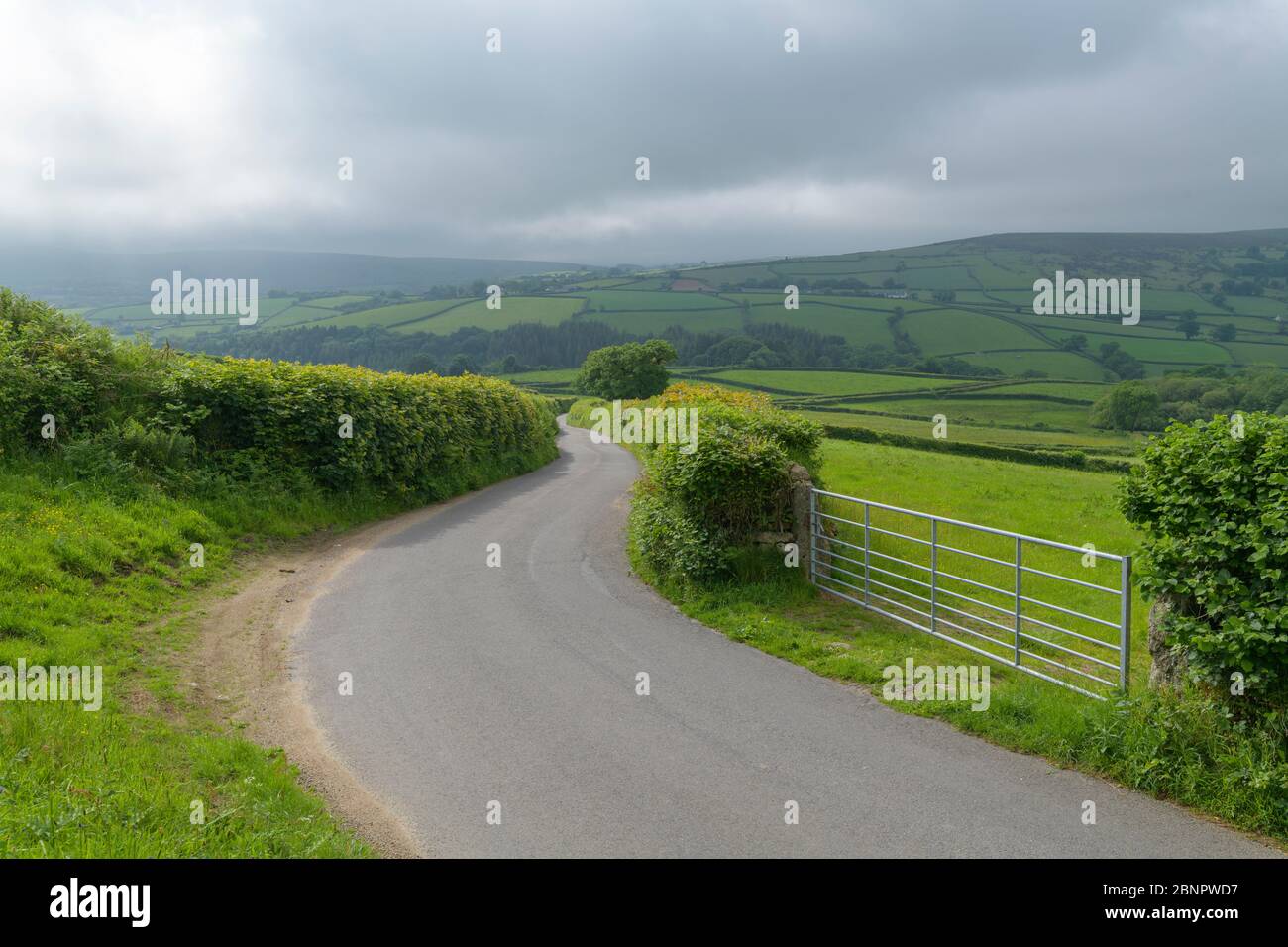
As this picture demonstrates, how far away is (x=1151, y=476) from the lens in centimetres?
681

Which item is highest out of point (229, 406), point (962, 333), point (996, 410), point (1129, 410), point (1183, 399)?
point (962, 333)

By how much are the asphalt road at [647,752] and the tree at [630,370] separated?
74.5 meters

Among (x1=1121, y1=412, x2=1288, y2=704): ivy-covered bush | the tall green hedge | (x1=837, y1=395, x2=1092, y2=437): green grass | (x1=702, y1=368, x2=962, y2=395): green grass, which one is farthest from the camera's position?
(x1=702, y1=368, x2=962, y2=395): green grass

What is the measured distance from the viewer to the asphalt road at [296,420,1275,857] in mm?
5328

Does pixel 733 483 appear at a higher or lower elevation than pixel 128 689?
higher

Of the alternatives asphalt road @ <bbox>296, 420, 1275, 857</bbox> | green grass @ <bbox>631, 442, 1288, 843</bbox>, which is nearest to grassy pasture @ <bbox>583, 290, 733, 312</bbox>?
green grass @ <bbox>631, 442, 1288, 843</bbox>

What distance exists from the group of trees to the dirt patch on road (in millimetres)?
65310

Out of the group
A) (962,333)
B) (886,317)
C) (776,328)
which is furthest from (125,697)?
(886,317)

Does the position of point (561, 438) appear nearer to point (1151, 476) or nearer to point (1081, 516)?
point (1081, 516)

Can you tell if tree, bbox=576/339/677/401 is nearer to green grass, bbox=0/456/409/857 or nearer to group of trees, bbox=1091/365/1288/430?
group of trees, bbox=1091/365/1288/430

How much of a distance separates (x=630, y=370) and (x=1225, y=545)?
265ft

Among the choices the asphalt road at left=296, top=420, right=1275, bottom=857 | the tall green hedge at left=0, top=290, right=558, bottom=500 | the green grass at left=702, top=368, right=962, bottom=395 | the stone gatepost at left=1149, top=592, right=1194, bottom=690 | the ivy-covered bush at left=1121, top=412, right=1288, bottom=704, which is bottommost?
the asphalt road at left=296, top=420, right=1275, bottom=857

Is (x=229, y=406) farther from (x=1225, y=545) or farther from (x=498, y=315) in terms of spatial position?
(x=498, y=315)

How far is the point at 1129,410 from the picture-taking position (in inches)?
2781
